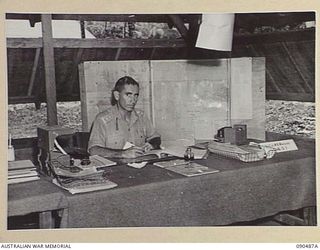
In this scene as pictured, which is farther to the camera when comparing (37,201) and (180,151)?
(180,151)

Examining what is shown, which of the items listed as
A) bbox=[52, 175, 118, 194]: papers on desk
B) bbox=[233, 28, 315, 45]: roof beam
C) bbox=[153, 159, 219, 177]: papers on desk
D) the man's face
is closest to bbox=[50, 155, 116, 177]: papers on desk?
bbox=[52, 175, 118, 194]: papers on desk

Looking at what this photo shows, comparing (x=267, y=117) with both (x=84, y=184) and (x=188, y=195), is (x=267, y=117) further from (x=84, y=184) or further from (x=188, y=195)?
(x=84, y=184)

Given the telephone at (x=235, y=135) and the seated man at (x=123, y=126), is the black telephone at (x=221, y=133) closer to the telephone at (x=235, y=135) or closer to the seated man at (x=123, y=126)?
the telephone at (x=235, y=135)

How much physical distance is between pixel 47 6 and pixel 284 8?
37 cm

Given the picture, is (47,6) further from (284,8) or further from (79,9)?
(284,8)

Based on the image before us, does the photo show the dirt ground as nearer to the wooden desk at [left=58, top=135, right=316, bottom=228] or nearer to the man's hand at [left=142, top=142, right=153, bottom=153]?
the wooden desk at [left=58, top=135, right=316, bottom=228]

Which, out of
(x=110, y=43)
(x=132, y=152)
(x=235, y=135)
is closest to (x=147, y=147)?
(x=132, y=152)

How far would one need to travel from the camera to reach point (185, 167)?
91 cm

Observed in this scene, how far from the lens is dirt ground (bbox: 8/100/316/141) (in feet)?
2.56

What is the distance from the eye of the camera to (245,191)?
0.89 m

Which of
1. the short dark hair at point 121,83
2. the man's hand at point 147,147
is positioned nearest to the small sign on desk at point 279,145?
the man's hand at point 147,147

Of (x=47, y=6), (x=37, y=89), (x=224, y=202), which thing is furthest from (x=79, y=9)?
(x=224, y=202)

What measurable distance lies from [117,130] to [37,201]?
37cm

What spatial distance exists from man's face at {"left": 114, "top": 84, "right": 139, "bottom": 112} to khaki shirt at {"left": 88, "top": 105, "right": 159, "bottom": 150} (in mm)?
17
